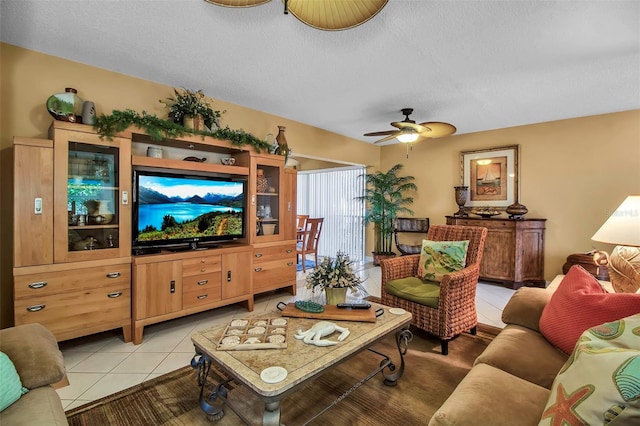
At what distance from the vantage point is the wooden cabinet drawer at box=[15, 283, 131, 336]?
218 centimetres

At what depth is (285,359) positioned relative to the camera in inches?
57.1

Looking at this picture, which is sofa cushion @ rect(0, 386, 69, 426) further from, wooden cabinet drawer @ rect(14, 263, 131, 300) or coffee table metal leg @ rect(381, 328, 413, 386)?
coffee table metal leg @ rect(381, 328, 413, 386)

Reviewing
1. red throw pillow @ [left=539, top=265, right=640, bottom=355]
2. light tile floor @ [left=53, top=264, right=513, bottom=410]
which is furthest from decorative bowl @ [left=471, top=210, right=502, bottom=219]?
red throw pillow @ [left=539, top=265, right=640, bottom=355]

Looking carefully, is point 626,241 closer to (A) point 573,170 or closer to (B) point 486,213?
(B) point 486,213

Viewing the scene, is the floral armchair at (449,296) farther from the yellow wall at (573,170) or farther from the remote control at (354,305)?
the yellow wall at (573,170)

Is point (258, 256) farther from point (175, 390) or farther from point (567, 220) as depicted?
point (567, 220)

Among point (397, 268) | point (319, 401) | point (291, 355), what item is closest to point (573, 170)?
point (397, 268)

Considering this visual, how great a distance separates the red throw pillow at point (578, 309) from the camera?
129 centimetres

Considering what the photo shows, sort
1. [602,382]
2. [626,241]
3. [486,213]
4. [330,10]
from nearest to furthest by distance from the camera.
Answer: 1. [602,382]
2. [330,10]
3. [626,241]
4. [486,213]

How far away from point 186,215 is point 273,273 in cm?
126

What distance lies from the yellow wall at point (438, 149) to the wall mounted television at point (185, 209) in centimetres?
81

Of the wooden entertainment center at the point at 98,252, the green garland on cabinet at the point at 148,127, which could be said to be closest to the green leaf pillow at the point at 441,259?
the wooden entertainment center at the point at 98,252

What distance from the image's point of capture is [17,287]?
2.13 metres

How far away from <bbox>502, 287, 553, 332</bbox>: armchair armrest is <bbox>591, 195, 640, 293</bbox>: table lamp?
1.60 ft
